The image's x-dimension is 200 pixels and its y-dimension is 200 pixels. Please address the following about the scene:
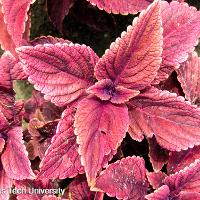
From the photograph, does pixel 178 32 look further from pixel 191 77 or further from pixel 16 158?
pixel 16 158

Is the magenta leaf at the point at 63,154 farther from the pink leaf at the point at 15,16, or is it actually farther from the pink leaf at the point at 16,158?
the pink leaf at the point at 15,16

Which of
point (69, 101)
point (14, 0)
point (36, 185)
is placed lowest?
point (36, 185)

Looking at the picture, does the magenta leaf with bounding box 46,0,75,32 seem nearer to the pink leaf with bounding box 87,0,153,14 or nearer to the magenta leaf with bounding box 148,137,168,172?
the pink leaf with bounding box 87,0,153,14

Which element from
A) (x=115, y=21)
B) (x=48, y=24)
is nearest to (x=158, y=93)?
(x=115, y=21)

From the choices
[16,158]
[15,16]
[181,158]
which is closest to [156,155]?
[181,158]

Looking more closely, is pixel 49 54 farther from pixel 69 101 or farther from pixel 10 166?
pixel 10 166
